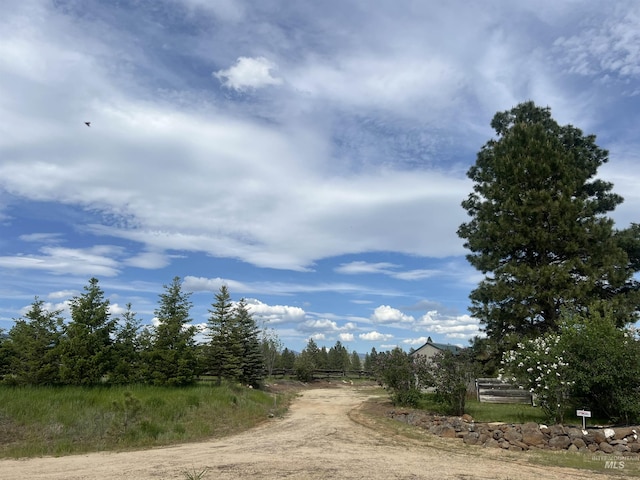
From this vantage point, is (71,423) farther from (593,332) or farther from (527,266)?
(527,266)

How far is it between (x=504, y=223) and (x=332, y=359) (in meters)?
43.1

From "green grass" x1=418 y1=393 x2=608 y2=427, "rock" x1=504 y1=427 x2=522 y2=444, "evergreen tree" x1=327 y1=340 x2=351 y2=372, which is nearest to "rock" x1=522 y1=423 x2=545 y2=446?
"rock" x1=504 y1=427 x2=522 y2=444

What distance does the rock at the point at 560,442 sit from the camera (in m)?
11.0

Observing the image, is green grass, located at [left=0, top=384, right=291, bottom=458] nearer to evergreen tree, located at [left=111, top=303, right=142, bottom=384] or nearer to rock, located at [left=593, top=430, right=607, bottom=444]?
evergreen tree, located at [left=111, top=303, right=142, bottom=384]

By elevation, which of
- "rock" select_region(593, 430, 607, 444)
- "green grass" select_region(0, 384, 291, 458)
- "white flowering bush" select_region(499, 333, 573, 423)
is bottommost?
"green grass" select_region(0, 384, 291, 458)

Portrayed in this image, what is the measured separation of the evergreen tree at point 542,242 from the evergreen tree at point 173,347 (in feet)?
47.3

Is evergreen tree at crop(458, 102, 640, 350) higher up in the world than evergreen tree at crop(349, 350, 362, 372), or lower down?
higher up

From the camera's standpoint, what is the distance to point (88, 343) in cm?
1767

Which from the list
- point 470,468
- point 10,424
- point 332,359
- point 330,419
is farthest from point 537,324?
point 332,359

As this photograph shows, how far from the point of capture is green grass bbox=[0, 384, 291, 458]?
11828 millimetres

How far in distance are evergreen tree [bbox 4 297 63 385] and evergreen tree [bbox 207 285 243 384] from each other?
30.4 ft

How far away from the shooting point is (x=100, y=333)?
18.4 metres

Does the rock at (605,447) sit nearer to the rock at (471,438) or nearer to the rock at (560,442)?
the rock at (560,442)

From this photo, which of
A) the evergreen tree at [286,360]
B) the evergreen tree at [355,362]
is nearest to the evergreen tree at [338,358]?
the evergreen tree at [355,362]
